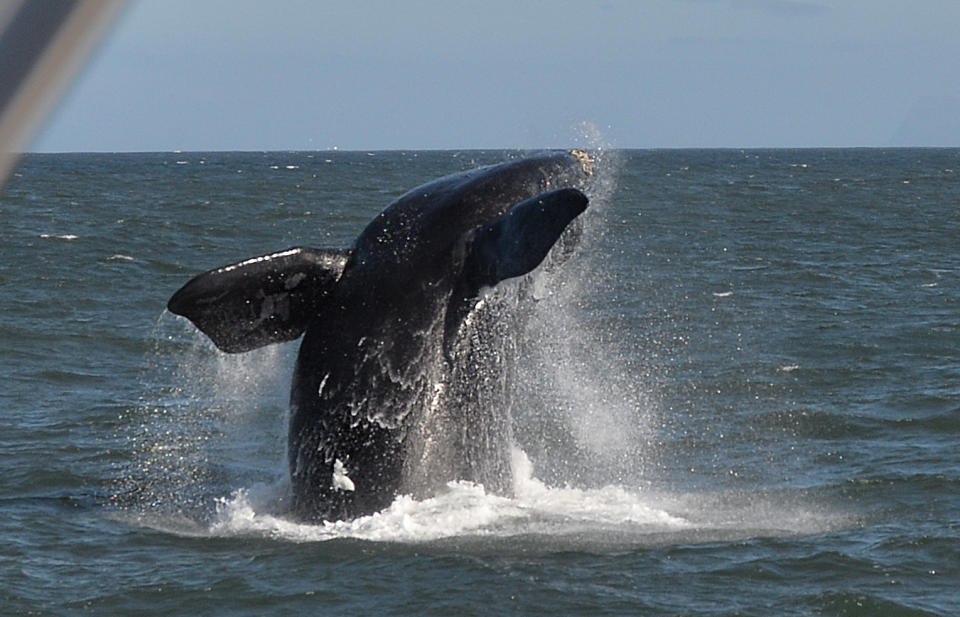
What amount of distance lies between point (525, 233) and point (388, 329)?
4.24ft

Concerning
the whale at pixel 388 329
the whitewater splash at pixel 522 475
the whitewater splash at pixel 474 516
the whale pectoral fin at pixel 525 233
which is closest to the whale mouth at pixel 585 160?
the whitewater splash at pixel 522 475

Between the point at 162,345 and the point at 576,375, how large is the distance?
602cm

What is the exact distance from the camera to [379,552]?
885cm

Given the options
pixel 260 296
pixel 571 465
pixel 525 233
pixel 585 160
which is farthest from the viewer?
pixel 571 465

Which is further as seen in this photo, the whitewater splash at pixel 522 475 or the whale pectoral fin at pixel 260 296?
the whitewater splash at pixel 522 475

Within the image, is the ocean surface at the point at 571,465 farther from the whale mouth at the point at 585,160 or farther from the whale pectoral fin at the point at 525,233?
the whale pectoral fin at the point at 525,233

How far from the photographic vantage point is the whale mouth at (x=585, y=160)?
31.6ft

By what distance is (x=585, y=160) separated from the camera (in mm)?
9711

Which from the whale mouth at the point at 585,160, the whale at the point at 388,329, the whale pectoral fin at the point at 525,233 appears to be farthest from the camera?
the whale mouth at the point at 585,160

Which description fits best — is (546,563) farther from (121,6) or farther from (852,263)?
(852,263)

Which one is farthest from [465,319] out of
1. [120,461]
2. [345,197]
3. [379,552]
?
[345,197]

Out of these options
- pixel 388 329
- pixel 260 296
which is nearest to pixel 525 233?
pixel 388 329

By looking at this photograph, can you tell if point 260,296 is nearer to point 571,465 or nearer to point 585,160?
point 585,160

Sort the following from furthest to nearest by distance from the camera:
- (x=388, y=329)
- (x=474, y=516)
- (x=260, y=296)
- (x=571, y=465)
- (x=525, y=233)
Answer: (x=571, y=465) < (x=474, y=516) < (x=388, y=329) < (x=260, y=296) < (x=525, y=233)
